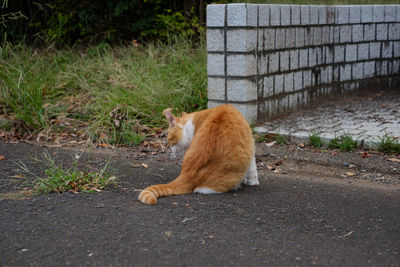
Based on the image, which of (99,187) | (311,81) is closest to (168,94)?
(311,81)

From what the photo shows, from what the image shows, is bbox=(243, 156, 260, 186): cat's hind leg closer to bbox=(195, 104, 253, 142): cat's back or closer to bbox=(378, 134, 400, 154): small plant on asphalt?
bbox=(195, 104, 253, 142): cat's back

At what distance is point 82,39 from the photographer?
11.1 meters

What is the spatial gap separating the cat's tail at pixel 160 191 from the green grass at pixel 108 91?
7.04ft

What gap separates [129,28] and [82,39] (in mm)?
1247

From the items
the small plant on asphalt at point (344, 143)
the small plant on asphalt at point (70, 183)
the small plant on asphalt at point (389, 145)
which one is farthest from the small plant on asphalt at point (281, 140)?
the small plant on asphalt at point (70, 183)

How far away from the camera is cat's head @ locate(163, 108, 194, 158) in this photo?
13.7 feet

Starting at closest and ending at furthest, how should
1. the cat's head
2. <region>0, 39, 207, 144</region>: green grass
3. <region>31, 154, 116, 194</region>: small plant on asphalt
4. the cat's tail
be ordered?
1. the cat's tail
2. <region>31, 154, 116, 194</region>: small plant on asphalt
3. the cat's head
4. <region>0, 39, 207, 144</region>: green grass

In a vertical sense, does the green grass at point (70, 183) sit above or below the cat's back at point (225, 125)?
below

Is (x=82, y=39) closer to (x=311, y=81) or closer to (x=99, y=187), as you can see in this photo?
(x=311, y=81)

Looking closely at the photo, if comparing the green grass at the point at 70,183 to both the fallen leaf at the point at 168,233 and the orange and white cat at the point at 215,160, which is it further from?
the fallen leaf at the point at 168,233

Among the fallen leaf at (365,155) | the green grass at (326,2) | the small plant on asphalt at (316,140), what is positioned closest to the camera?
the fallen leaf at (365,155)

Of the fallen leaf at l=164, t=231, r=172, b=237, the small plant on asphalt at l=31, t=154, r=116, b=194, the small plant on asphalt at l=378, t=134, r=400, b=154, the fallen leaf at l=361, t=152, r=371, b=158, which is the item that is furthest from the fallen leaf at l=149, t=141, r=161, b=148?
the fallen leaf at l=164, t=231, r=172, b=237

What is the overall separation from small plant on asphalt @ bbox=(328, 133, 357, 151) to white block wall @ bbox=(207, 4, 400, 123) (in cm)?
111

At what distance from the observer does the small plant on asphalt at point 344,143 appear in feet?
16.5
